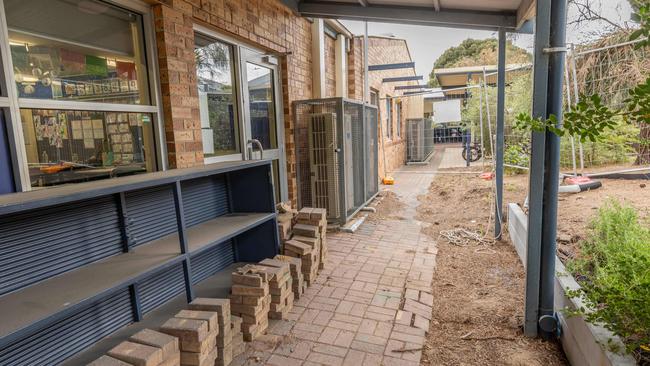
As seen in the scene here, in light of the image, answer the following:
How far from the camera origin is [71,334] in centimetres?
220

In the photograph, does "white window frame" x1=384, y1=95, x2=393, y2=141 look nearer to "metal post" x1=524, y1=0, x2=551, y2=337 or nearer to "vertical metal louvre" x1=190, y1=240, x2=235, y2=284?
"vertical metal louvre" x1=190, y1=240, x2=235, y2=284

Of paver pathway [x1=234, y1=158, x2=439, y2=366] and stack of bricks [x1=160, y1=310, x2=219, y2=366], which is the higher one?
stack of bricks [x1=160, y1=310, x2=219, y2=366]

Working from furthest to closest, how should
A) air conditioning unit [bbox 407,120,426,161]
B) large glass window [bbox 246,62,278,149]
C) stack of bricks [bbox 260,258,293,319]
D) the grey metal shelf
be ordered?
air conditioning unit [bbox 407,120,426,161] < large glass window [bbox 246,62,278,149] < stack of bricks [bbox 260,258,293,319] < the grey metal shelf

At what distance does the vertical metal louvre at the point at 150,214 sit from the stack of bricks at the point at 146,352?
87cm

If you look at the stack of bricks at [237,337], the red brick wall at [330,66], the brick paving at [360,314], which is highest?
the red brick wall at [330,66]

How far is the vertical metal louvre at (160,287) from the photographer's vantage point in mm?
2723

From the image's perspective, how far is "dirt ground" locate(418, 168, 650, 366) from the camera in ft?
8.34

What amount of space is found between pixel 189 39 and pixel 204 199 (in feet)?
4.76

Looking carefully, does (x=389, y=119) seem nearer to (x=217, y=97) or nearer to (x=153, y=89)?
(x=217, y=97)

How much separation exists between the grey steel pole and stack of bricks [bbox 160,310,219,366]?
2251mm

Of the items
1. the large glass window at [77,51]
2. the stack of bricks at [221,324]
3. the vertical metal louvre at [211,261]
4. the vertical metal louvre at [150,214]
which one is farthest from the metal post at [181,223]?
the large glass window at [77,51]

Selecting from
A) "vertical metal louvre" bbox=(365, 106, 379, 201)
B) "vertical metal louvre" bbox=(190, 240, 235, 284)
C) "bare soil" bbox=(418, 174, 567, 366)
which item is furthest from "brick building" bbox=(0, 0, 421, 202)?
"bare soil" bbox=(418, 174, 567, 366)

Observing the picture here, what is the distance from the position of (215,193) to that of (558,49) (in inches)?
117

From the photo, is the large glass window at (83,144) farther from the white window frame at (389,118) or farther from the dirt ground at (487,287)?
the white window frame at (389,118)
